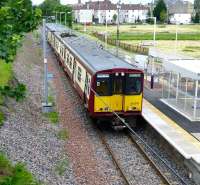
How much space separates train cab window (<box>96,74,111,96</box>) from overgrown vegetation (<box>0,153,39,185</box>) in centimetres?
619

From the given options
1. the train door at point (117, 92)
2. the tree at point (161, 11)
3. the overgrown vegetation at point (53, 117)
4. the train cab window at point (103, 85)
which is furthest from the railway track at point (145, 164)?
the tree at point (161, 11)

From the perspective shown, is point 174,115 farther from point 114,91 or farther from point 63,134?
point 63,134

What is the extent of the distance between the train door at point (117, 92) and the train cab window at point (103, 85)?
0.70 feet

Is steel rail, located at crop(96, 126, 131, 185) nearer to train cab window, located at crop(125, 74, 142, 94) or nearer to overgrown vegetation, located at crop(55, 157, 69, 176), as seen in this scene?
overgrown vegetation, located at crop(55, 157, 69, 176)

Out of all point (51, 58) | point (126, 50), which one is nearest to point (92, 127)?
point (51, 58)

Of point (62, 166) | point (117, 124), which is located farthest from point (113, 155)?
point (117, 124)

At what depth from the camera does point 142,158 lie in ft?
52.7

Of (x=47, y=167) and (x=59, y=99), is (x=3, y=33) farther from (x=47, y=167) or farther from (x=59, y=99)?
(x=59, y=99)

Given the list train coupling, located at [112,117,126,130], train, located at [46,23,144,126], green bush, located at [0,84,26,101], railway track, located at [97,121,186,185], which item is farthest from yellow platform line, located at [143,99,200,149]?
green bush, located at [0,84,26,101]

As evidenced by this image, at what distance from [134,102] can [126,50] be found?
40.5 meters

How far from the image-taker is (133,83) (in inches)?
738

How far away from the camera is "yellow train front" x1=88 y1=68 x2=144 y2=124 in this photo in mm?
18422

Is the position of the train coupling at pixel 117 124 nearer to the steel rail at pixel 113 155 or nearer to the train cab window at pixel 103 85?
the steel rail at pixel 113 155

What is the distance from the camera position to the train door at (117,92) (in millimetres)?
18547
